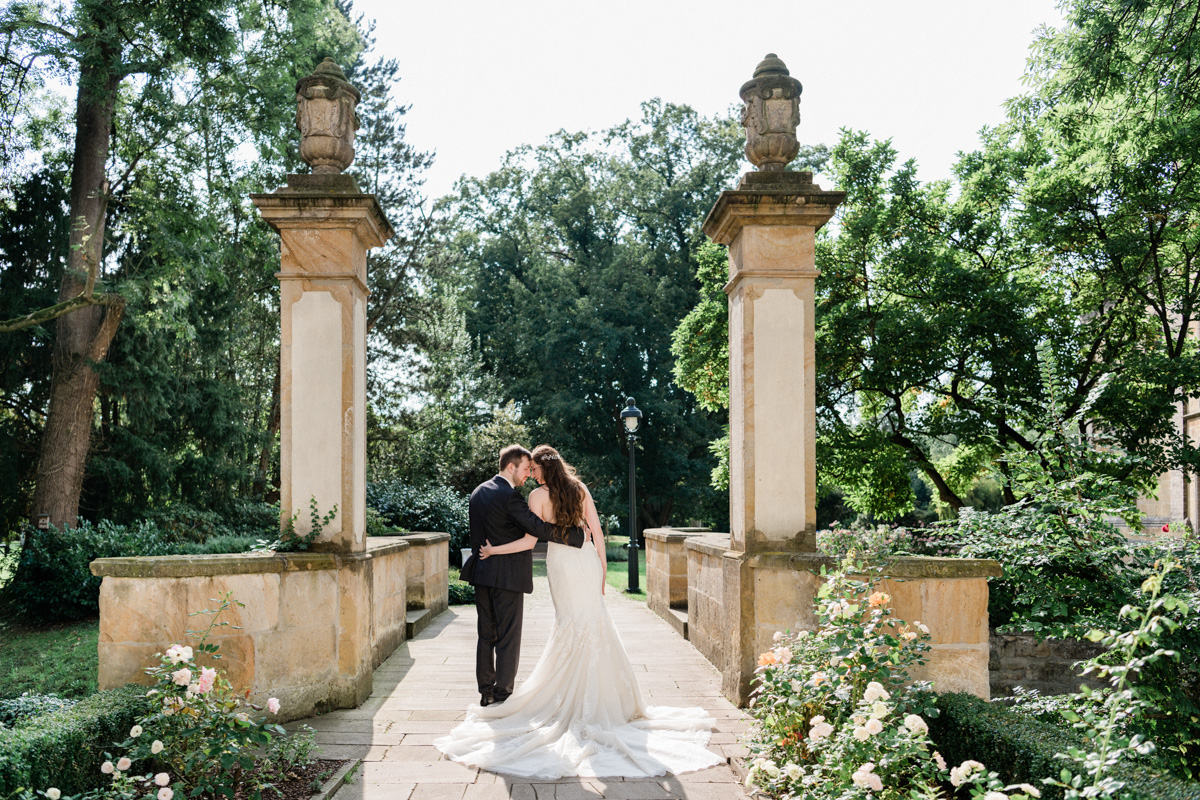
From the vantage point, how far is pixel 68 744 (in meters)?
3.70

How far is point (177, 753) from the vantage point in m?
3.87

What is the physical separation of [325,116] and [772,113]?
331 centimetres

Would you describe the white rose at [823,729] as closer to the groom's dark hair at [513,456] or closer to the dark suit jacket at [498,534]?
the dark suit jacket at [498,534]

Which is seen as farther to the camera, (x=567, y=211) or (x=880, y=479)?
(x=567, y=211)

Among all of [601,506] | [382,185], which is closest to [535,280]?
[382,185]

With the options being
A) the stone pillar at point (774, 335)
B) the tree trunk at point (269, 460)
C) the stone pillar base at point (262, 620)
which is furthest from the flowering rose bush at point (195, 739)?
the tree trunk at point (269, 460)

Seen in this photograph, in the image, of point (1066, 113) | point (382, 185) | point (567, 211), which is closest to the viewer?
point (1066, 113)

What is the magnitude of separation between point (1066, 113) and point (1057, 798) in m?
11.5

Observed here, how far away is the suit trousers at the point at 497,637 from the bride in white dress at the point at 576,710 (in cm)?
33

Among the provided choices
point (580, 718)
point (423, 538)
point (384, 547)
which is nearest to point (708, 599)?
→ point (580, 718)

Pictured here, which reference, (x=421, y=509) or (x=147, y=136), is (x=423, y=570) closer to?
(x=421, y=509)

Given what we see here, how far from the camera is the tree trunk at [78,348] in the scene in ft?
44.0

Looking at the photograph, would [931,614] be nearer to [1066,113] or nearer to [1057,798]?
[1057,798]

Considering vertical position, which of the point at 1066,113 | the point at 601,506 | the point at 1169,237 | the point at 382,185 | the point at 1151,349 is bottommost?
the point at 601,506
